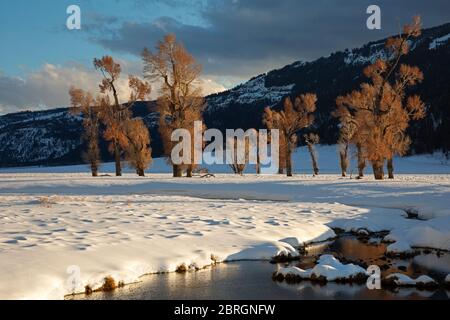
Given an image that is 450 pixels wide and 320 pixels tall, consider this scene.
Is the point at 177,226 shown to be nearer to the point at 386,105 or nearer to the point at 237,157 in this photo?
the point at 386,105

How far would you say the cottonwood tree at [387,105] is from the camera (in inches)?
1414

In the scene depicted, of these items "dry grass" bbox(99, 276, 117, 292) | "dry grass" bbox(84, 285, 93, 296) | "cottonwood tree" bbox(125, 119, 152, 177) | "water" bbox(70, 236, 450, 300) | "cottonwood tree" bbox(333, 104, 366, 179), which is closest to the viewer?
"water" bbox(70, 236, 450, 300)

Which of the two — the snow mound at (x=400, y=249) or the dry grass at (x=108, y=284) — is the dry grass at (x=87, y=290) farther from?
the snow mound at (x=400, y=249)

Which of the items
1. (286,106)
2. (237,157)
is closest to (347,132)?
(286,106)

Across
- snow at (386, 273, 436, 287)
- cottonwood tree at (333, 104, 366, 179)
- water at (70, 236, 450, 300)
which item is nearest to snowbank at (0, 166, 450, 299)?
water at (70, 236, 450, 300)

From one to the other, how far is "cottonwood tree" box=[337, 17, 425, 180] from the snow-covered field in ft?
14.9

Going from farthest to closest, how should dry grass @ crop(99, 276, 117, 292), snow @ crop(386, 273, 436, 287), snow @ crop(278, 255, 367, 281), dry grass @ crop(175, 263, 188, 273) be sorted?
dry grass @ crop(175, 263, 188, 273)
snow @ crop(278, 255, 367, 281)
snow @ crop(386, 273, 436, 287)
dry grass @ crop(99, 276, 117, 292)

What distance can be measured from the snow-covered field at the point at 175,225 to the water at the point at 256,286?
71 cm

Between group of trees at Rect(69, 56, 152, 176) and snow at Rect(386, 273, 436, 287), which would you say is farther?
group of trees at Rect(69, 56, 152, 176)

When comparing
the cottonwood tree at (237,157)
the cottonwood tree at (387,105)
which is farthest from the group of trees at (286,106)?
the cottonwood tree at (237,157)

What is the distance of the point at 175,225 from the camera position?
18531 millimetres

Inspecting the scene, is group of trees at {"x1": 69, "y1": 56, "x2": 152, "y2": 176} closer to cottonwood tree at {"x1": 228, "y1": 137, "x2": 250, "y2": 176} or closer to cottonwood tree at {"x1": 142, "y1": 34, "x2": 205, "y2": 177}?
cottonwood tree at {"x1": 142, "y1": 34, "x2": 205, "y2": 177}

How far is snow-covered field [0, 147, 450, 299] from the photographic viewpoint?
12086 mm
